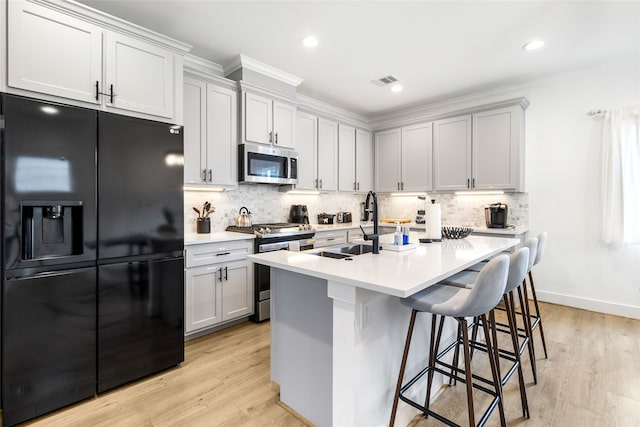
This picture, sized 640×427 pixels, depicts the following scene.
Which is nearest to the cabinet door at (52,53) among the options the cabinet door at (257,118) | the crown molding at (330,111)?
the cabinet door at (257,118)

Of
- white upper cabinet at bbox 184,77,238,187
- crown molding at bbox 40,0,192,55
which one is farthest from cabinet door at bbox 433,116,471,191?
crown molding at bbox 40,0,192,55

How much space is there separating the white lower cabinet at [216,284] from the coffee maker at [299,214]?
1141 millimetres

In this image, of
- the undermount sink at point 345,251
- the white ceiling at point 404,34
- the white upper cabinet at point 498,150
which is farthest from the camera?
the white upper cabinet at point 498,150

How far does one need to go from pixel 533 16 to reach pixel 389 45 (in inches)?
46.1

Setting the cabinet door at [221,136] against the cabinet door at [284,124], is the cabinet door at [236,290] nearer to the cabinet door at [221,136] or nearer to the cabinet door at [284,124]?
the cabinet door at [221,136]

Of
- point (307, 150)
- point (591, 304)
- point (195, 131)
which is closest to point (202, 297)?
point (195, 131)

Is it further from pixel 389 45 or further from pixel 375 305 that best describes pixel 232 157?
pixel 375 305

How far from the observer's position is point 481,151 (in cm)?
409

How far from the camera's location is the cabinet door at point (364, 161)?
504 cm

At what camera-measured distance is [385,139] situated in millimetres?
5113

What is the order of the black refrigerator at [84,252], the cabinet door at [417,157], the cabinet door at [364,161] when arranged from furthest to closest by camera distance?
the cabinet door at [364,161] < the cabinet door at [417,157] < the black refrigerator at [84,252]

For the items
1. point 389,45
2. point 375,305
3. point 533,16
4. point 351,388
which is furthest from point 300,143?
point 351,388

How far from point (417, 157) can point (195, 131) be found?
3.21m

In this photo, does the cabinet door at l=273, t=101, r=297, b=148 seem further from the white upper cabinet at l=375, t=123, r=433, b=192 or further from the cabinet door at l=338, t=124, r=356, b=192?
the white upper cabinet at l=375, t=123, r=433, b=192
